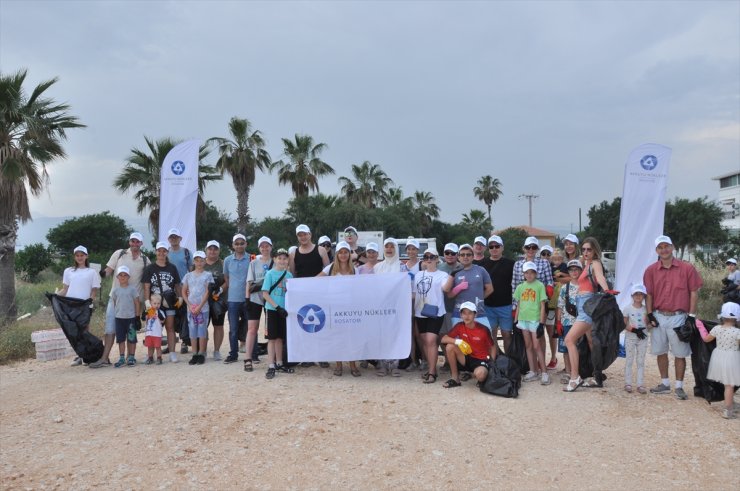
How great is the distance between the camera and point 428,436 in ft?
17.1

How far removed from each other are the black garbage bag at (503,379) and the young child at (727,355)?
6.72ft

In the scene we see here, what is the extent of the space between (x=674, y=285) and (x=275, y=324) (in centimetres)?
509

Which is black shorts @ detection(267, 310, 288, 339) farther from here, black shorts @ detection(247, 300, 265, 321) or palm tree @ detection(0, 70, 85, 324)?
palm tree @ detection(0, 70, 85, 324)

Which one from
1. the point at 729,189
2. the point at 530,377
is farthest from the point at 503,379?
the point at 729,189

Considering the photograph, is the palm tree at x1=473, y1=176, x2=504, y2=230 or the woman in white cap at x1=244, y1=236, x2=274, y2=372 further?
the palm tree at x1=473, y1=176, x2=504, y2=230

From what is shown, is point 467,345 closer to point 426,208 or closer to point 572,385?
point 572,385

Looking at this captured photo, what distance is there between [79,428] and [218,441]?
1.64 meters

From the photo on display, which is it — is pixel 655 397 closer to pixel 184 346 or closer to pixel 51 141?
pixel 184 346

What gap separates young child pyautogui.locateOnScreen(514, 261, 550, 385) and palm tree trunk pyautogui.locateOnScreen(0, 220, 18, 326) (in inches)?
475

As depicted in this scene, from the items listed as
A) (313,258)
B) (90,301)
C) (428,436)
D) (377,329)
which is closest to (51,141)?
(90,301)

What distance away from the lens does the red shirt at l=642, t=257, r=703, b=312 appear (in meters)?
6.43

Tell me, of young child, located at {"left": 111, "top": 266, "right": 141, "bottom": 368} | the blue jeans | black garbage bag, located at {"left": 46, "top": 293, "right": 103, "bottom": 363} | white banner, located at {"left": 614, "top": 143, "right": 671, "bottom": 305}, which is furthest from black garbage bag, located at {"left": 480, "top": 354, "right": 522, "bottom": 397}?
black garbage bag, located at {"left": 46, "top": 293, "right": 103, "bottom": 363}

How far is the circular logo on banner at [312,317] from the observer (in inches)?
292

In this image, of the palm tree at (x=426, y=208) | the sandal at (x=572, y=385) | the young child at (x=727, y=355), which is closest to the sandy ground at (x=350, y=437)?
the sandal at (x=572, y=385)
